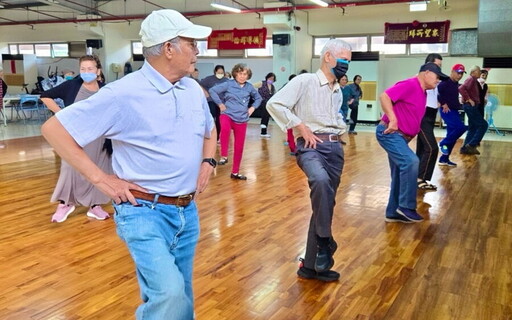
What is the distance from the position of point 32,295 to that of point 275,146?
7182 mm

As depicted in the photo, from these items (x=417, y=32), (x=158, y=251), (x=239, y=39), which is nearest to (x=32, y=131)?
(x=239, y=39)

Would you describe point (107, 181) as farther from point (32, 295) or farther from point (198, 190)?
point (32, 295)

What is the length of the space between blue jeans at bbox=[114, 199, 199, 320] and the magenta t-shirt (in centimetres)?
293

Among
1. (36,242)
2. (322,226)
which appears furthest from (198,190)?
(36,242)

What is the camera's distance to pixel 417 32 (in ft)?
45.4

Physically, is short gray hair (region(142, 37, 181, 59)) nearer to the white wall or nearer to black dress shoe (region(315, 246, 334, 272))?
black dress shoe (region(315, 246, 334, 272))

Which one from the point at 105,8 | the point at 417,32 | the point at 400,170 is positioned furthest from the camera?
the point at 105,8

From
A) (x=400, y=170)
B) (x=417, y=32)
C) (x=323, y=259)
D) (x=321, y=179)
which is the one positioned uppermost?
(x=417, y=32)

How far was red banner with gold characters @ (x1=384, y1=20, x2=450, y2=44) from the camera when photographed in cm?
1349

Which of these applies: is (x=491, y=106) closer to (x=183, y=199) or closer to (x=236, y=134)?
(x=236, y=134)

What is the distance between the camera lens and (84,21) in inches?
703

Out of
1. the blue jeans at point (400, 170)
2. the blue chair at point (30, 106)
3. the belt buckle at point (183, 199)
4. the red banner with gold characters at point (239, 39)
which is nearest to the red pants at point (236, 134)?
the blue jeans at point (400, 170)

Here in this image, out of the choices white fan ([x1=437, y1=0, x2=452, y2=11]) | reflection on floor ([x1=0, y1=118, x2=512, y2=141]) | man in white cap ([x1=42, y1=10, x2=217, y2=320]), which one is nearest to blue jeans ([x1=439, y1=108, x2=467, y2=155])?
reflection on floor ([x1=0, y1=118, x2=512, y2=141])

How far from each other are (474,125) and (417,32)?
5.94m
